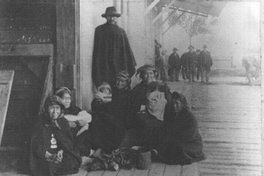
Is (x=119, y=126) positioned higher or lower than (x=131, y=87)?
lower

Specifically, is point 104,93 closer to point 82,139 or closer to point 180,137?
point 82,139

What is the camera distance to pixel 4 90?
12.7 ft

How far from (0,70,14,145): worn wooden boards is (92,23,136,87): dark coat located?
2.83 feet

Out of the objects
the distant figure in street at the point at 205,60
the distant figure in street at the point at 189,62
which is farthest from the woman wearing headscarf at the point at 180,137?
the distant figure in street at the point at 205,60

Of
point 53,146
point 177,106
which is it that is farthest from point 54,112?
point 177,106

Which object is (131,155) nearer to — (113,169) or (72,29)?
(113,169)

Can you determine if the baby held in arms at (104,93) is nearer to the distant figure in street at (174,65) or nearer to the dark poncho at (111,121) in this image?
the dark poncho at (111,121)

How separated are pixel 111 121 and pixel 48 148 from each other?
72 cm

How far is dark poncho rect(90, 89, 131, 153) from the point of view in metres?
3.98

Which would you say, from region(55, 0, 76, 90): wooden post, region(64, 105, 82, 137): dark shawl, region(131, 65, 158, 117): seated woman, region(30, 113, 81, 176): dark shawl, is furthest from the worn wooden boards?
region(131, 65, 158, 117): seated woman

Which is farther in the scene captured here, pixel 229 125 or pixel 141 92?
pixel 141 92

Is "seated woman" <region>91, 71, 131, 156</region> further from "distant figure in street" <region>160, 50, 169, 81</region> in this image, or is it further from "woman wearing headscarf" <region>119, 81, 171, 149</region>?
"distant figure in street" <region>160, 50, 169, 81</region>

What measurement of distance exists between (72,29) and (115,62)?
0.56m

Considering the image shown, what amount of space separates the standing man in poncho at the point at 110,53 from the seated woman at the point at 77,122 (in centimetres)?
42
